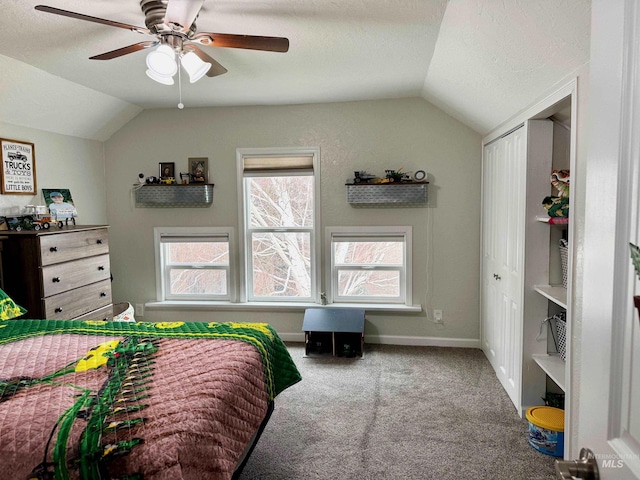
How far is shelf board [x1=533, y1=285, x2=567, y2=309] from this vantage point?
2.39 meters

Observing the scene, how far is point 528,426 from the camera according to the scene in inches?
107

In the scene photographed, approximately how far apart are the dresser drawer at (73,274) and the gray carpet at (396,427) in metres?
1.79

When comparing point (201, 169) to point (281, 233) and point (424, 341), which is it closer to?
point (281, 233)

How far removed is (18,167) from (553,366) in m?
4.10

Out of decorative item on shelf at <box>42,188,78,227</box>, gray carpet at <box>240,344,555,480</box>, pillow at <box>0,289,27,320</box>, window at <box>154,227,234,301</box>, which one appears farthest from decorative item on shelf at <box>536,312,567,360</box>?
decorative item on shelf at <box>42,188,78,227</box>

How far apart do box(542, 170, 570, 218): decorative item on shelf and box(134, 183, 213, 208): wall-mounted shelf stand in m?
3.02

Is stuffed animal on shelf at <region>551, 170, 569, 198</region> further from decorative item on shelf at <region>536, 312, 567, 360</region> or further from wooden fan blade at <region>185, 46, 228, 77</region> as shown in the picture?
wooden fan blade at <region>185, 46, 228, 77</region>

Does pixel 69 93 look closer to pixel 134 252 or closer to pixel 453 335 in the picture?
pixel 134 252

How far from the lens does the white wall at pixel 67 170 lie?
11.6 ft

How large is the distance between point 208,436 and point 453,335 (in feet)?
10.4

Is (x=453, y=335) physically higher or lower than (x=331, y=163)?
lower

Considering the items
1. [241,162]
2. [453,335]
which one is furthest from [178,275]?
[453,335]

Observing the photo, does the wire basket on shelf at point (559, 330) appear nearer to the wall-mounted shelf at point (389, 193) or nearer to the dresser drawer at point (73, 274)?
the wall-mounted shelf at point (389, 193)

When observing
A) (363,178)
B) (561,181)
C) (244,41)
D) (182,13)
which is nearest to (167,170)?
(363,178)
